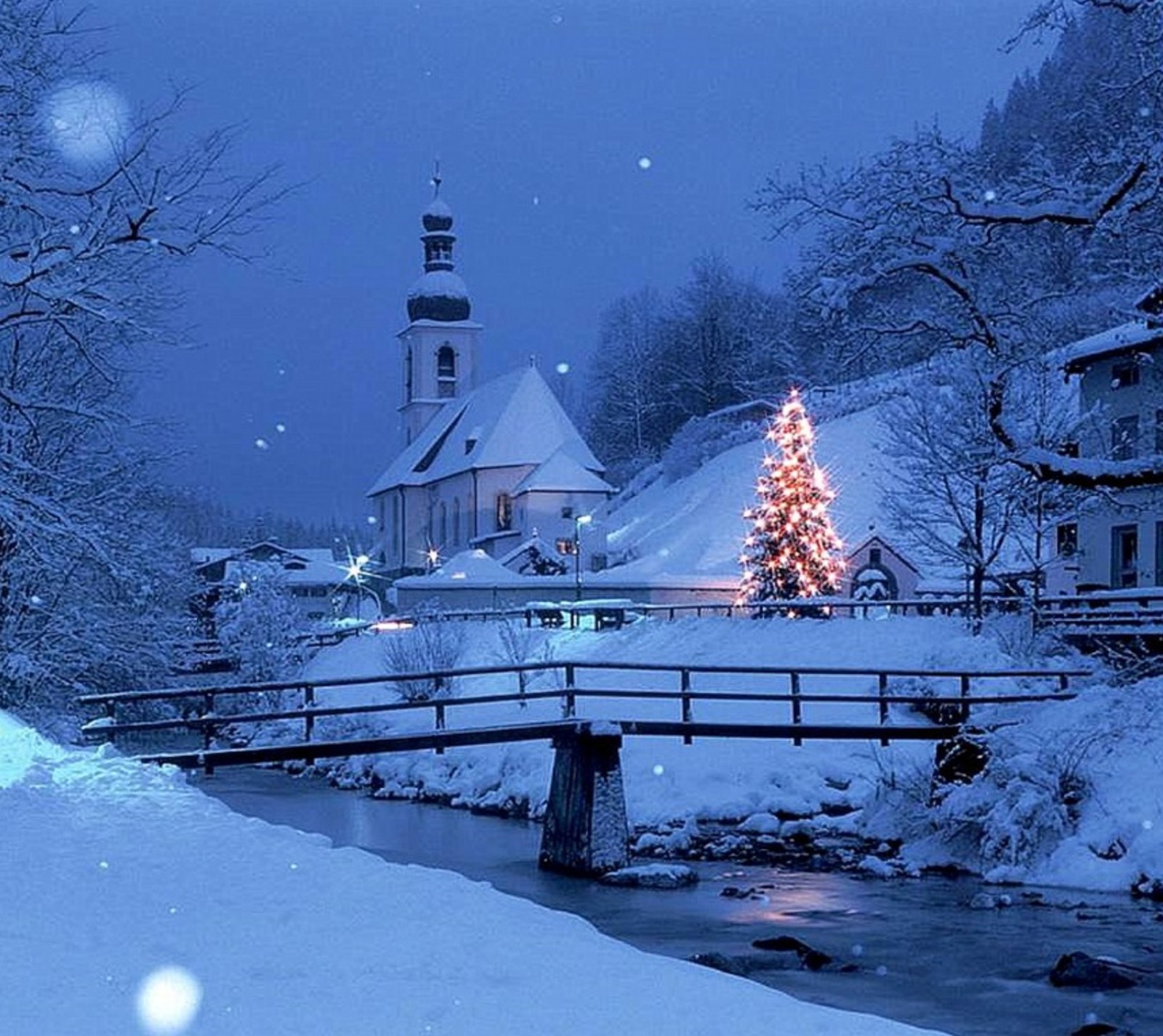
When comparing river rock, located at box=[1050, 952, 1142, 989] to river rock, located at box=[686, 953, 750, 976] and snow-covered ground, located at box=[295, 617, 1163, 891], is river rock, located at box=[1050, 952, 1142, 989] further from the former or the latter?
snow-covered ground, located at box=[295, 617, 1163, 891]

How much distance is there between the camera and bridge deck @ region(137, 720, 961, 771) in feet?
63.8

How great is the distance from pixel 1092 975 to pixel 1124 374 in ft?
94.2

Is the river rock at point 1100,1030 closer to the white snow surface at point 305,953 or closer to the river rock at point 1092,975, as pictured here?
the river rock at point 1092,975

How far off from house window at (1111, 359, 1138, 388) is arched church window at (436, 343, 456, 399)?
66669 millimetres

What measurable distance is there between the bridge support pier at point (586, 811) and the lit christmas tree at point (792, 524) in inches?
986

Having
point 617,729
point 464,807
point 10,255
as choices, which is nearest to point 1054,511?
point 464,807

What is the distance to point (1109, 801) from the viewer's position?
64.9 ft

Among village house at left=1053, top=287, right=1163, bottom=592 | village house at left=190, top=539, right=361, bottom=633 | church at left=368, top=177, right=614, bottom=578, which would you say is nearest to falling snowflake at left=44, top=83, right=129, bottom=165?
village house at left=1053, top=287, right=1163, bottom=592

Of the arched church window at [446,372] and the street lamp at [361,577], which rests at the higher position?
the arched church window at [446,372]

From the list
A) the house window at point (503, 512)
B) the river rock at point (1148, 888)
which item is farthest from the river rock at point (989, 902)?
the house window at point (503, 512)

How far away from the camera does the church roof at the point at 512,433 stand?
279 ft

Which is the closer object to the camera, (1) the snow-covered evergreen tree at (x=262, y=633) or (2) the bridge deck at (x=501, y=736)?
(2) the bridge deck at (x=501, y=736)

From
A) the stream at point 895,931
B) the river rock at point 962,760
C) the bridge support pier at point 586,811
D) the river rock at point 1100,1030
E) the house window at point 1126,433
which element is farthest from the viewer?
the house window at point 1126,433

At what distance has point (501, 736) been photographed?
21562 millimetres
